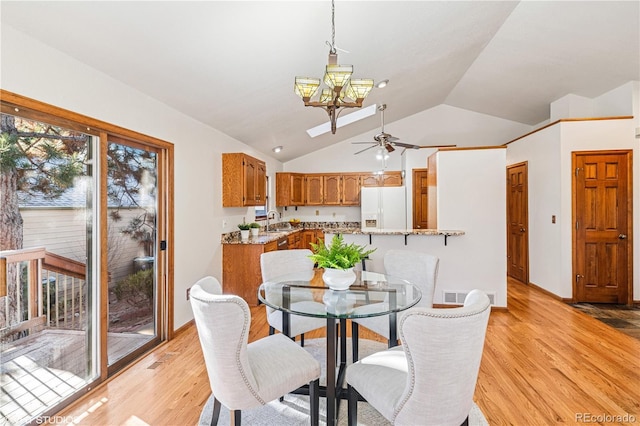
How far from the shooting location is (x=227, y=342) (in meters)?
1.46

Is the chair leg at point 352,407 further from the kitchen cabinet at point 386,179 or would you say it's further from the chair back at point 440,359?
the kitchen cabinet at point 386,179

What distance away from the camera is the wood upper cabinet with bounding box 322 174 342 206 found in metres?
7.29

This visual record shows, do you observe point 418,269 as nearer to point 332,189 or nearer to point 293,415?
point 293,415

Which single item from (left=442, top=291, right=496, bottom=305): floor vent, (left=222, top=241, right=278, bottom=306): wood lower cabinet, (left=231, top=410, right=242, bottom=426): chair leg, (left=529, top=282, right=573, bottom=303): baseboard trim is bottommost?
(left=529, top=282, right=573, bottom=303): baseboard trim

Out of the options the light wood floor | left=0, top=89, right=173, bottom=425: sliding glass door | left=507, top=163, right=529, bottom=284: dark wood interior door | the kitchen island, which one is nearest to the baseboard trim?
left=507, top=163, right=529, bottom=284: dark wood interior door

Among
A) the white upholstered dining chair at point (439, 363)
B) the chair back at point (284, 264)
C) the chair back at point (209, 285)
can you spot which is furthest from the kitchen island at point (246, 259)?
the white upholstered dining chair at point (439, 363)

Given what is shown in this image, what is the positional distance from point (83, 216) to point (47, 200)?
0.91ft

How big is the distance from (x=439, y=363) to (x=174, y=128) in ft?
10.5

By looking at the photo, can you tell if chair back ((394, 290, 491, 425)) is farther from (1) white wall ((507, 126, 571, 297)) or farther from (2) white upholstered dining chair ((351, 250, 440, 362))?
(1) white wall ((507, 126, 571, 297))

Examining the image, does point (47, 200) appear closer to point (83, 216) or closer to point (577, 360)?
point (83, 216)

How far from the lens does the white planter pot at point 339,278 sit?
2129 mm

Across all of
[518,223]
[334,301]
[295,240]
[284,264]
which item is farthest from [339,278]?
[518,223]

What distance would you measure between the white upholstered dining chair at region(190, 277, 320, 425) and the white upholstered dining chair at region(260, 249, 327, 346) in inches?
16.0

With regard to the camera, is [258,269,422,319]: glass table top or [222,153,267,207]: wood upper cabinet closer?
[258,269,422,319]: glass table top
